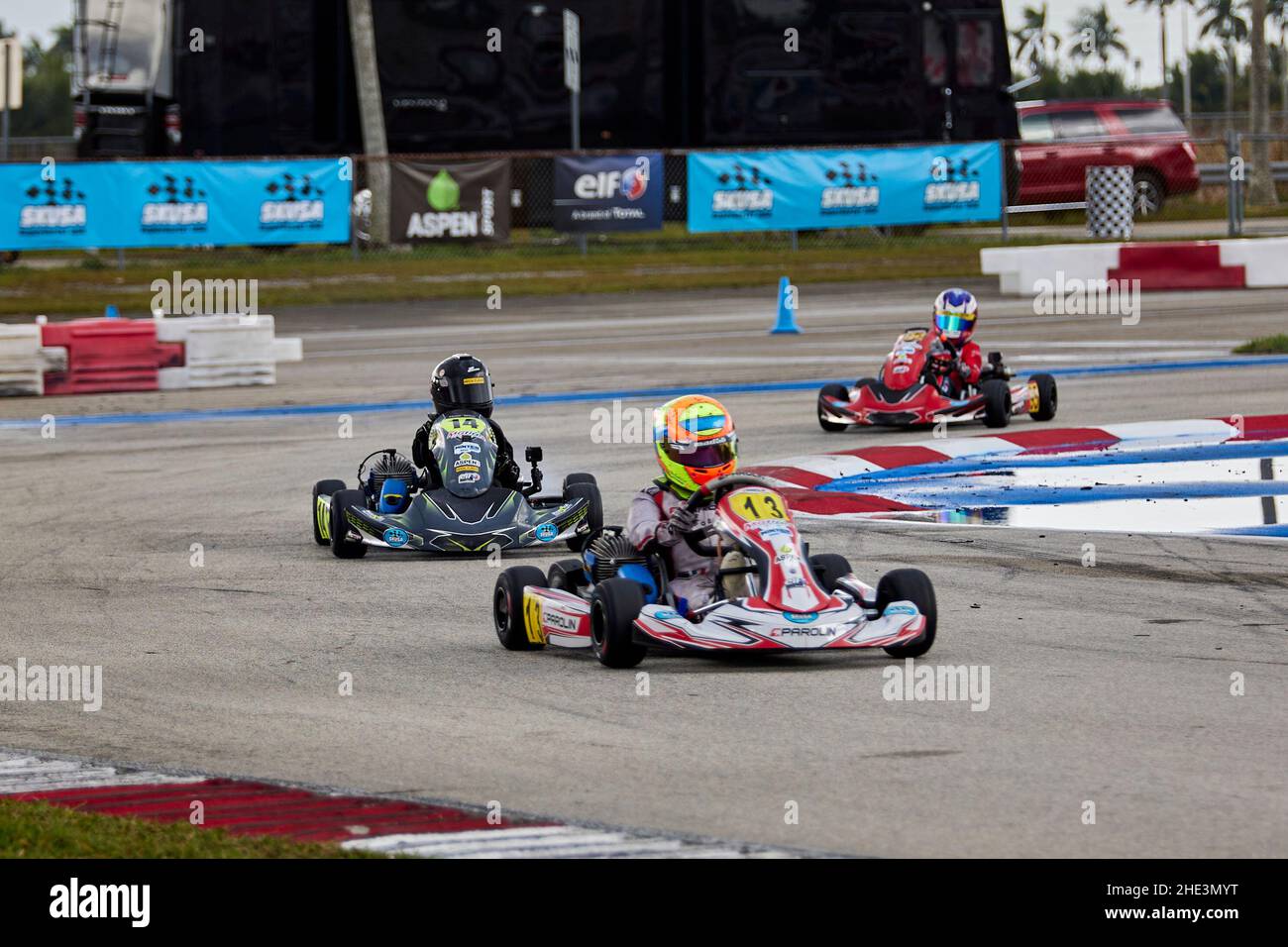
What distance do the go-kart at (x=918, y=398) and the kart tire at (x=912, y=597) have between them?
6.80 metres

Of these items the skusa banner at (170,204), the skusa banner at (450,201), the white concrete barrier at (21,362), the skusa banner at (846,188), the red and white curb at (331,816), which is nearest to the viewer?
the red and white curb at (331,816)

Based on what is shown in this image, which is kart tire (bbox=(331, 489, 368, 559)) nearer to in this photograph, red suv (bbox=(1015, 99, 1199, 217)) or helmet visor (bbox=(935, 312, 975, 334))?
helmet visor (bbox=(935, 312, 975, 334))

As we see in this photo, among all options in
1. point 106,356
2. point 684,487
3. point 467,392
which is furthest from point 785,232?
point 684,487

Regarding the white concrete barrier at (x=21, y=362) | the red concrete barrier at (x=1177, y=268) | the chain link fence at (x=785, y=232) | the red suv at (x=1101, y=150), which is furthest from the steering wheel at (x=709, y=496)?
the red suv at (x=1101, y=150)

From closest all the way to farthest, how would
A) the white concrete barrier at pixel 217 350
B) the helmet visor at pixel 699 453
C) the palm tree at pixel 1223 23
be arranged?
1. the helmet visor at pixel 699 453
2. the white concrete barrier at pixel 217 350
3. the palm tree at pixel 1223 23

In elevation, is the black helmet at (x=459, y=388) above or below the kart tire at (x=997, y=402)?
above

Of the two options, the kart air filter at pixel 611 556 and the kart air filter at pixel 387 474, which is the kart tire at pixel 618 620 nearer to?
the kart air filter at pixel 611 556

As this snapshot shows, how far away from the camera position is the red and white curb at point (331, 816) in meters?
5.22

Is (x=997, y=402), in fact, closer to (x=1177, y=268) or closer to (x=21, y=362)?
(x=21, y=362)

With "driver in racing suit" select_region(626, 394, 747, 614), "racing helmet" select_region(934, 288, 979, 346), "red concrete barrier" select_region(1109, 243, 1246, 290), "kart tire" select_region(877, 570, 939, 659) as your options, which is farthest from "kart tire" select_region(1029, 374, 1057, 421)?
"red concrete barrier" select_region(1109, 243, 1246, 290)

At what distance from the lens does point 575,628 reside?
7867 millimetres

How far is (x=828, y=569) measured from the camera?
25.8 feet

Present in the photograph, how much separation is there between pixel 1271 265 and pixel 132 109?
51.0 feet

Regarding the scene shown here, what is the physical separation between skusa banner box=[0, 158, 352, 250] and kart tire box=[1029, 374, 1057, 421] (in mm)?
14921
